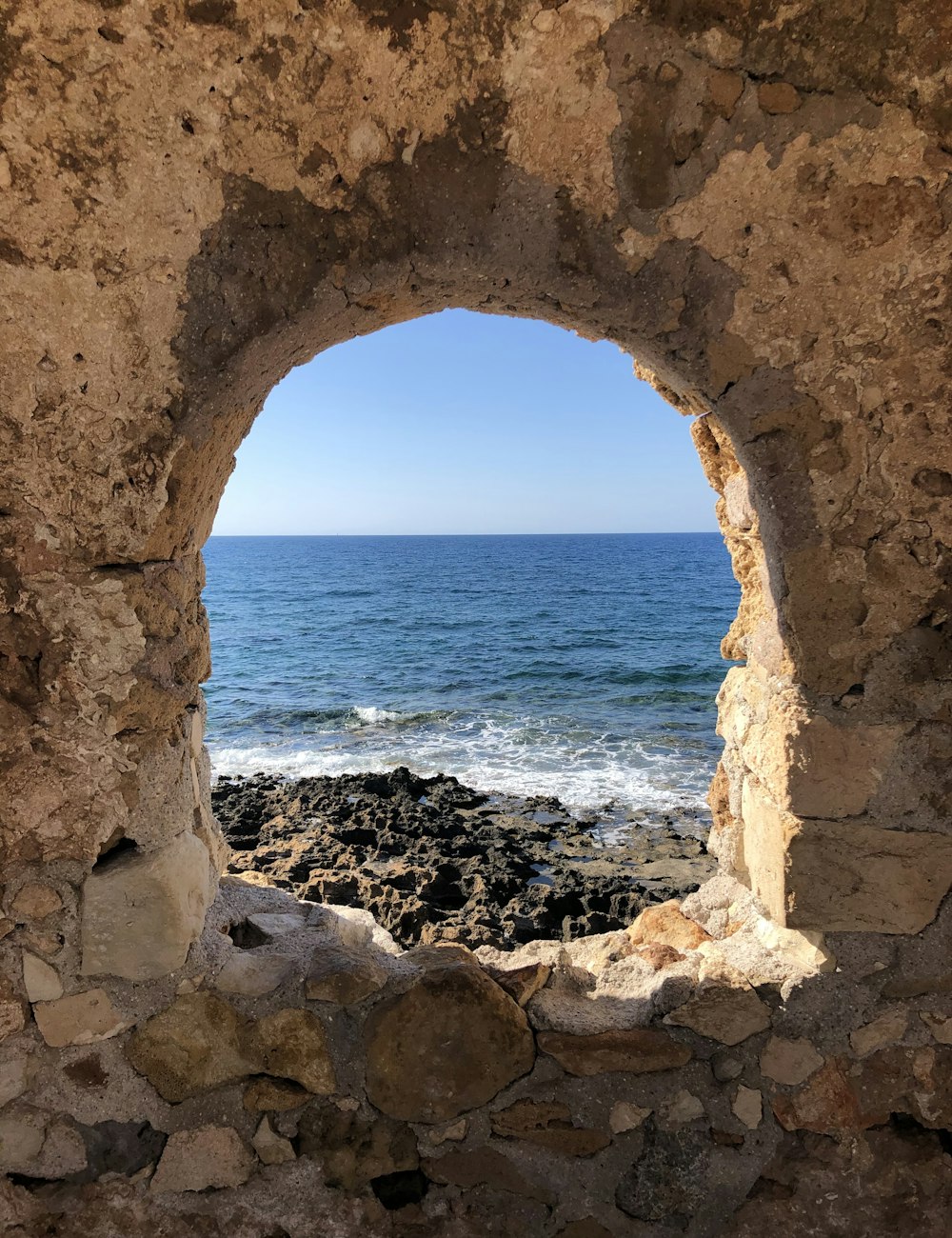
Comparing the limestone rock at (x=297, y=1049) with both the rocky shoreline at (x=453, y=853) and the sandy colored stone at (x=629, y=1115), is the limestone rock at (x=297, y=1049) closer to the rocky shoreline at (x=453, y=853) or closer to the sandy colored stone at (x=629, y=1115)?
the sandy colored stone at (x=629, y=1115)

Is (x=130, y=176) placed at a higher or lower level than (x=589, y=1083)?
higher

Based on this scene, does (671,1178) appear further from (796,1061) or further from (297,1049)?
(297,1049)

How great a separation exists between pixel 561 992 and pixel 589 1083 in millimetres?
241

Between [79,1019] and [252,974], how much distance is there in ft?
1.47

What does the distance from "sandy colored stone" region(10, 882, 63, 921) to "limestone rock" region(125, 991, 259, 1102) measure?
0.42m

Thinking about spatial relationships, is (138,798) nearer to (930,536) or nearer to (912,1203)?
(930,536)

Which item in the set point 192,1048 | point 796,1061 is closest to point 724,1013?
point 796,1061

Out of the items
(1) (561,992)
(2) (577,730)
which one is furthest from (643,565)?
(1) (561,992)

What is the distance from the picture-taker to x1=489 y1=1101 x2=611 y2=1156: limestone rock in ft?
6.67

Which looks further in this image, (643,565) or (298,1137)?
(643,565)

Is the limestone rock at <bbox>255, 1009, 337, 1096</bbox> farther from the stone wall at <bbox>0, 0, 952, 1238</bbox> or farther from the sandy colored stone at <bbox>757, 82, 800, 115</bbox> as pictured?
the sandy colored stone at <bbox>757, 82, 800, 115</bbox>

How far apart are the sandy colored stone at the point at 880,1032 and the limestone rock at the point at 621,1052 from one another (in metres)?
0.46

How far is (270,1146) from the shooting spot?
2025 millimetres

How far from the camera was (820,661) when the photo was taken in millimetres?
1915
